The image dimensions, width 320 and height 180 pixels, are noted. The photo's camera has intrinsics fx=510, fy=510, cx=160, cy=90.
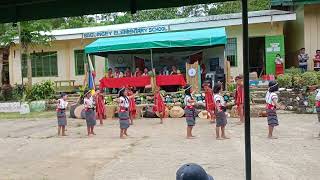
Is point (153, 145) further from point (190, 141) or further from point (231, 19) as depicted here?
point (231, 19)

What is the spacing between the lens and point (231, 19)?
908 inches

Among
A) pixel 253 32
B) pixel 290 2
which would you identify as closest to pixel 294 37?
pixel 253 32

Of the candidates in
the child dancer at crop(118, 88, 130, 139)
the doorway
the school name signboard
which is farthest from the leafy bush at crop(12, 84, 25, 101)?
the child dancer at crop(118, 88, 130, 139)

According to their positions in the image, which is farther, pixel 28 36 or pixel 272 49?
pixel 28 36

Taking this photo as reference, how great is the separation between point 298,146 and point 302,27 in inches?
483

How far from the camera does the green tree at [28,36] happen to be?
2516cm

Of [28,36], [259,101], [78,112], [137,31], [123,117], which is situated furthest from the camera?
[28,36]

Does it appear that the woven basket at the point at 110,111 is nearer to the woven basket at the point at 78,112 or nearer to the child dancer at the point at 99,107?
the child dancer at the point at 99,107

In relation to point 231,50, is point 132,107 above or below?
below

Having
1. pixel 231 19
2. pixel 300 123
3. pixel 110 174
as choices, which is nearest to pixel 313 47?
pixel 231 19

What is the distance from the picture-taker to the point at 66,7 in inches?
278

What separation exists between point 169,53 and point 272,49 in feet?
15.7

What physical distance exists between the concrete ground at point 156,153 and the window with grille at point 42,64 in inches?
475

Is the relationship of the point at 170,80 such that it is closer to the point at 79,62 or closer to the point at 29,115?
the point at 29,115
